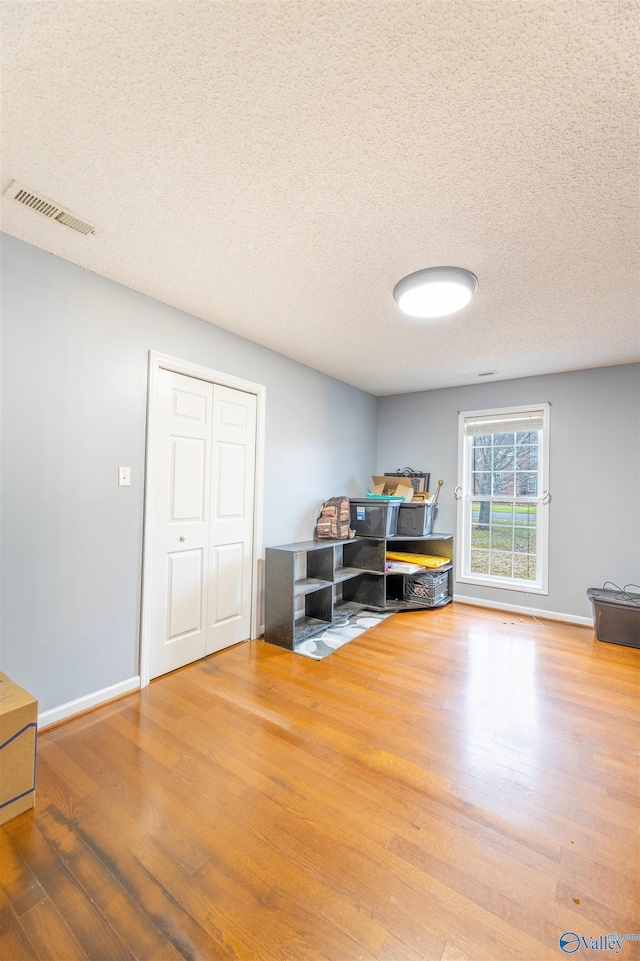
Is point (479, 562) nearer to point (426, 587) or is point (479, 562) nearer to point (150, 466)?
point (426, 587)

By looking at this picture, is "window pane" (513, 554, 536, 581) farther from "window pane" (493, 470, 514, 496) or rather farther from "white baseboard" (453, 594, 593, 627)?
"window pane" (493, 470, 514, 496)

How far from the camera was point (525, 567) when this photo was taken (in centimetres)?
405

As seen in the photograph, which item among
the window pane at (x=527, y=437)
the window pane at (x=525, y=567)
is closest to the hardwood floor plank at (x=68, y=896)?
the window pane at (x=525, y=567)

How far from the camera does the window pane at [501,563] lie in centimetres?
414

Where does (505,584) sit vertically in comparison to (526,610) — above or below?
above

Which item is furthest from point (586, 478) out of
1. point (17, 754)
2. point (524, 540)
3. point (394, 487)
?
point (17, 754)

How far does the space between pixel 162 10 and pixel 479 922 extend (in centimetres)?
266

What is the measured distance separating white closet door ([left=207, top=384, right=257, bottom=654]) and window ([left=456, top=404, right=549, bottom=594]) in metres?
2.51

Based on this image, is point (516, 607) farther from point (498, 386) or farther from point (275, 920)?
point (275, 920)

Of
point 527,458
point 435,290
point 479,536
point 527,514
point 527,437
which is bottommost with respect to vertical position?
point 479,536

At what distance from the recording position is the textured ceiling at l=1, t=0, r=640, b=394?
102cm

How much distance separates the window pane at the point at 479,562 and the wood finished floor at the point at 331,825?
179 cm

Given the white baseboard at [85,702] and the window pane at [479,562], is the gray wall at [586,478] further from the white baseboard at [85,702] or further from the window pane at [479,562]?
the white baseboard at [85,702]

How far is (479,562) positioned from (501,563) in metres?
0.23
